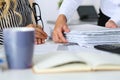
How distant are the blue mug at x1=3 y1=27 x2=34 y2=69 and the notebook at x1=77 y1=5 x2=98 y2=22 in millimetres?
2360

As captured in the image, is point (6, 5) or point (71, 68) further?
point (6, 5)

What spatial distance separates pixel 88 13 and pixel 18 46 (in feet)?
8.17

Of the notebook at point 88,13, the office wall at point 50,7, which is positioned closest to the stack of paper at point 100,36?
the notebook at point 88,13

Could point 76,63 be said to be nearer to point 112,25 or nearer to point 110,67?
point 110,67

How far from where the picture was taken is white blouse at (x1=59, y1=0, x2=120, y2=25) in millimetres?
1664

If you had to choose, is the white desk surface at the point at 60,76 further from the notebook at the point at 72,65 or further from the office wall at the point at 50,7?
the office wall at the point at 50,7

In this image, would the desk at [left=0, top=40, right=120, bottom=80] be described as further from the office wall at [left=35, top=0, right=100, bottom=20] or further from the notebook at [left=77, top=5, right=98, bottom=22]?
the office wall at [left=35, top=0, right=100, bottom=20]

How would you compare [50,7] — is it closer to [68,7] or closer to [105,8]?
[105,8]

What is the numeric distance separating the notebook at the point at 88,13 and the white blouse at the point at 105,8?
100 centimetres

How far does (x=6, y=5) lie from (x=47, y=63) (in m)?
0.87

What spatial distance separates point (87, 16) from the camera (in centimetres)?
314

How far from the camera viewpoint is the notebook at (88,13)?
3121 mm

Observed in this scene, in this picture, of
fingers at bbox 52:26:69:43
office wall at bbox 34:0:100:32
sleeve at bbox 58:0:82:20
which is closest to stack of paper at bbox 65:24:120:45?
fingers at bbox 52:26:69:43

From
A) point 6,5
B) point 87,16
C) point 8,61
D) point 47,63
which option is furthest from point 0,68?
point 87,16
